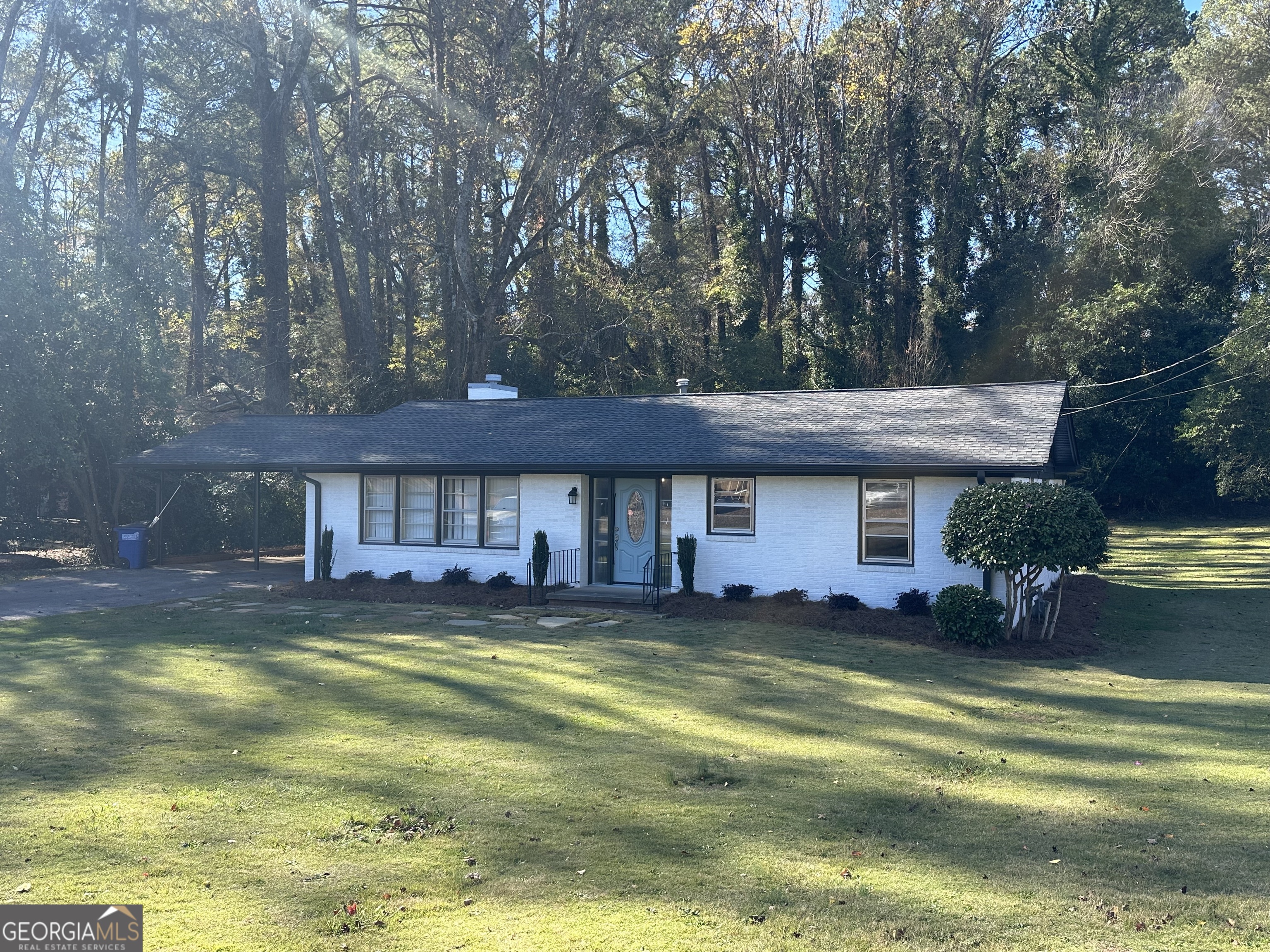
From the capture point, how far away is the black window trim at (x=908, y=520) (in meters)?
16.3

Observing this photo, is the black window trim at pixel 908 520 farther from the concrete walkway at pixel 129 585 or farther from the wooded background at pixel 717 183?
the wooded background at pixel 717 183

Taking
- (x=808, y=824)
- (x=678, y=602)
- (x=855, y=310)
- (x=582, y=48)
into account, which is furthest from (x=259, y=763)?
(x=855, y=310)

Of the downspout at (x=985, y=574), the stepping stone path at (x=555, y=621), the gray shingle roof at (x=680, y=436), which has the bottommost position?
the stepping stone path at (x=555, y=621)

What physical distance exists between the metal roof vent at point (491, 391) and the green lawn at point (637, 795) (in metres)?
12.4

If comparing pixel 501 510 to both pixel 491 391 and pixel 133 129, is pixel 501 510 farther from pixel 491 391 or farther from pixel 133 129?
pixel 133 129

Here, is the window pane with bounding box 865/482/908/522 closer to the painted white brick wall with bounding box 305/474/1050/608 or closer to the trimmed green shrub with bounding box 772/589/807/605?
the painted white brick wall with bounding box 305/474/1050/608

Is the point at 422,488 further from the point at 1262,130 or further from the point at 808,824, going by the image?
the point at 1262,130

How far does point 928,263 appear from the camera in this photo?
3744 centimetres

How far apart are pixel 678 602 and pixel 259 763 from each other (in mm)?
9895

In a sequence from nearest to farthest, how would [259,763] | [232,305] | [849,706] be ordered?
[259,763] < [849,706] < [232,305]

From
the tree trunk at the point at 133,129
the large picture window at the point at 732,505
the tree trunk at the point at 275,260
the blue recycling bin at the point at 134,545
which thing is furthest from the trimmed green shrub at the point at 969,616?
the tree trunk at the point at 133,129

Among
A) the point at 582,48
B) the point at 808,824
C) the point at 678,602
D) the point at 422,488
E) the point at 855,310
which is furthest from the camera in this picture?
the point at 855,310

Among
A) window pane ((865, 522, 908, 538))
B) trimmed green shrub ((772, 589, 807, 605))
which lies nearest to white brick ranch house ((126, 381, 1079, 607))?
window pane ((865, 522, 908, 538))

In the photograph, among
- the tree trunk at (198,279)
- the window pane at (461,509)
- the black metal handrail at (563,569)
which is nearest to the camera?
the black metal handrail at (563,569)
